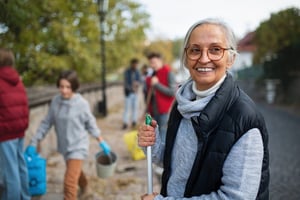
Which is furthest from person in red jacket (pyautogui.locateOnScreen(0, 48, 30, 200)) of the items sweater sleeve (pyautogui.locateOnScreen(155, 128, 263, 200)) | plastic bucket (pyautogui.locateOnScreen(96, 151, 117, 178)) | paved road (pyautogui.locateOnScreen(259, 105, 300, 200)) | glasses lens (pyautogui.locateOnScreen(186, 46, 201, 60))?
paved road (pyautogui.locateOnScreen(259, 105, 300, 200))

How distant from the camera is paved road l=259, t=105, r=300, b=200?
14.0 feet

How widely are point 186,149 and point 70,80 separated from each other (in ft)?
7.77

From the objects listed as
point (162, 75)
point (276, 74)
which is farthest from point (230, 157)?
point (276, 74)

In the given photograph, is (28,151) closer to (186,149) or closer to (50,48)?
(186,149)

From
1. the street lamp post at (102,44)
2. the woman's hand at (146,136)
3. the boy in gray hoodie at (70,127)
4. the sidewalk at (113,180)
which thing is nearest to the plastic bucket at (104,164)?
the sidewalk at (113,180)

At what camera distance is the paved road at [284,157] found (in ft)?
14.0

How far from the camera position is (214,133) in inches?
58.6

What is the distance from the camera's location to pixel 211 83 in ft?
5.25

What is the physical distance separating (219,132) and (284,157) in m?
4.84

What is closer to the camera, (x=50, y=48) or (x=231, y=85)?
(x=231, y=85)

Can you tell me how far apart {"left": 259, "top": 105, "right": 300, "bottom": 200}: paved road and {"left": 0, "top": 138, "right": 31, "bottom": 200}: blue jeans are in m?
2.79

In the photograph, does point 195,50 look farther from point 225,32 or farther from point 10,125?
point 10,125

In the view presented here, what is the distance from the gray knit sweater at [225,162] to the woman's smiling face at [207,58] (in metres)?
0.05

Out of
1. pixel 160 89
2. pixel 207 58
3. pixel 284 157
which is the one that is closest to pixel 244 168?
pixel 207 58
